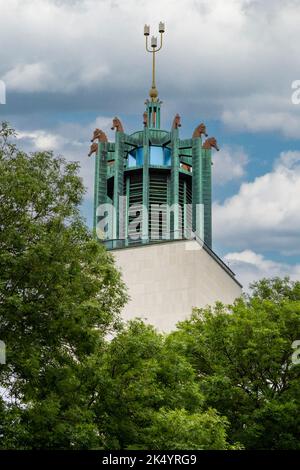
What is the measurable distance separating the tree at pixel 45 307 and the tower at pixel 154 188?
3023cm

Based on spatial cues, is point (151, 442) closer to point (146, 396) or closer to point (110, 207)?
point (146, 396)

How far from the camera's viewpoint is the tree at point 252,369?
37469mm

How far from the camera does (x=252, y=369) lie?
131 feet

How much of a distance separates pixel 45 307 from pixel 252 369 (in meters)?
14.8

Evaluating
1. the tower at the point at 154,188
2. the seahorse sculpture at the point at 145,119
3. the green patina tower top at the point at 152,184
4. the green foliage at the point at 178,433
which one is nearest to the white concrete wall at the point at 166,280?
the tower at the point at 154,188

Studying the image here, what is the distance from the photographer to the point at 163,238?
202 feet

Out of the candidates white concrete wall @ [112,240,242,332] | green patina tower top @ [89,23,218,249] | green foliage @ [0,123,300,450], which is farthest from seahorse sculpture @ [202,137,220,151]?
green foliage @ [0,123,300,450]

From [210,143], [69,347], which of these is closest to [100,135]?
[210,143]

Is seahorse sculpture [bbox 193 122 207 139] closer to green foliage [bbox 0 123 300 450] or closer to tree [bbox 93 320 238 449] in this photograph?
green foliage [bbox 0 123 300 450]

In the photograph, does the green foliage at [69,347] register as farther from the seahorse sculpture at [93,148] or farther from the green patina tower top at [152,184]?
the seahorse sculpture at [93,148]

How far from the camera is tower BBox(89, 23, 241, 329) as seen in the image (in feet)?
205

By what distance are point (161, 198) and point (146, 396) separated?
3504 centimetres
